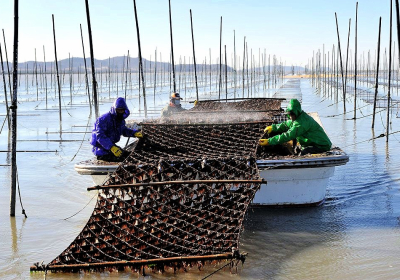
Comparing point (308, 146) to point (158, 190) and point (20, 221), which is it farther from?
point (20, 221)

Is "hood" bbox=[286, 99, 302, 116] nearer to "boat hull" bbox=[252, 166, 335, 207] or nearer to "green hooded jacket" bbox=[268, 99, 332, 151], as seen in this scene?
"green hooded jacket" bbox=[268, 99, 332, 151]

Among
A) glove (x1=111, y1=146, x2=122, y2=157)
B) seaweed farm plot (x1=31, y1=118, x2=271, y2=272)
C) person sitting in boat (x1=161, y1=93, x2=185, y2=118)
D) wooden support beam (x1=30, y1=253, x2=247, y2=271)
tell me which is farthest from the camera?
person sitting in boat (x1=161, y1=93, x2=185, y2=118)

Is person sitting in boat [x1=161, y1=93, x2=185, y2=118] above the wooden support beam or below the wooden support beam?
above

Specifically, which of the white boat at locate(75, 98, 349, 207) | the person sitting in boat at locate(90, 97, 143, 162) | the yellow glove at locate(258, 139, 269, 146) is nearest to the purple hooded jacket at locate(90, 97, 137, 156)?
the person sitting in boat at locate(90, 97, 143, 162)

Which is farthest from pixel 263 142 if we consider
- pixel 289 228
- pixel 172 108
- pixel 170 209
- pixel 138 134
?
pixel 172 108

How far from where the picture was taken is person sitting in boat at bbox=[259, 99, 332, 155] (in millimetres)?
9016

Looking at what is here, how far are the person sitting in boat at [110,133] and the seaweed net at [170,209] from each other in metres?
0.37

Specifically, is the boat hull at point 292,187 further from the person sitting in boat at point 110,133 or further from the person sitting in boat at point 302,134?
the person sitting in boat at point 110,133

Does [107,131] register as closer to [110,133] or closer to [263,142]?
[110,133]

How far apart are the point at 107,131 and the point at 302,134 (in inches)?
128

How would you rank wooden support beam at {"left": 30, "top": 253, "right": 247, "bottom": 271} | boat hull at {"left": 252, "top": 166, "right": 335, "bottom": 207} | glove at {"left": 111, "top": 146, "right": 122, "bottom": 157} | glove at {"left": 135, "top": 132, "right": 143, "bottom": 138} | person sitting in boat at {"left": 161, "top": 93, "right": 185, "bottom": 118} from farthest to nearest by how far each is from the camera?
person sitting in boat at {"left": 161, "top": 93, "right": 185, "bottom": 118}, glove at {"left": 135, "top": 132, "right": 143, "bottom": 138}, glove at {"left": 111, "top": 146, "right": 122, "bottom": 157}, boat hull at {"left": 252, "top": 166, "right": 335, "bottom": 207}, wooden support beam at {"left": 30, "top": 253, "right": 247, "bottom": 271}

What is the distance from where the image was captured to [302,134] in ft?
30.2

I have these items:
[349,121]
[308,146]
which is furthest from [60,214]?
[349,121]

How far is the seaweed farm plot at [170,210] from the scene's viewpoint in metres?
6.03
